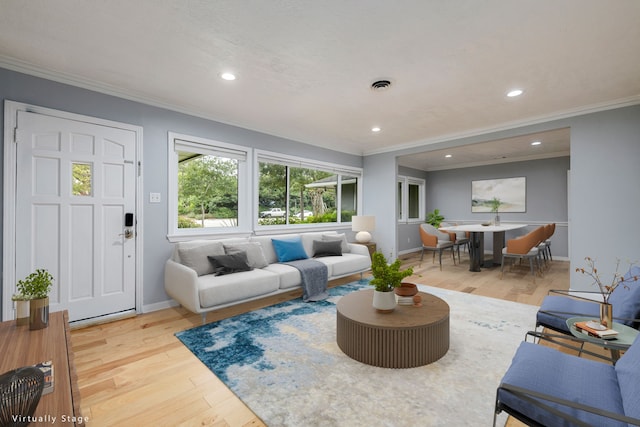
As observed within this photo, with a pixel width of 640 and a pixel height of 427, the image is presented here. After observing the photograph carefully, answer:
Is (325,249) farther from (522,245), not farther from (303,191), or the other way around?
(522,245)

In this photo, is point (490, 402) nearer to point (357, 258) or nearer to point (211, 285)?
point (211, 285)

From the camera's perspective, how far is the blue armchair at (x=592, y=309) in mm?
1938

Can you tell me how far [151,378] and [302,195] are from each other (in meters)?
3.81

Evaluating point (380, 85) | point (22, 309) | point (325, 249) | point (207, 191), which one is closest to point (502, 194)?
point (325, 249)

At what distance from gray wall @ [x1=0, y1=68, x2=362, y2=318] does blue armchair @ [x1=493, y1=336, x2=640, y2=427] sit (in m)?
3.57

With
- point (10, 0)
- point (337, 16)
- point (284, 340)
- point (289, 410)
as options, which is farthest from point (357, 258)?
point (10, 0)

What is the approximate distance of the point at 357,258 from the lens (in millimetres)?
4648

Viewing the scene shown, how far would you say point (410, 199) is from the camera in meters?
8.74

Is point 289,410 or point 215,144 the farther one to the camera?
point 215,144

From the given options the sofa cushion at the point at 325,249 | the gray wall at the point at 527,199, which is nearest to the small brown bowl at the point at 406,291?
the sofa cushion at the point at 325,249

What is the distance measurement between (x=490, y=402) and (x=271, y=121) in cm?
399

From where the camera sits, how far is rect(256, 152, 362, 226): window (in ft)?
15.8

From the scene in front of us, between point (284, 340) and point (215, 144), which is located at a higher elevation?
point (215, 144)

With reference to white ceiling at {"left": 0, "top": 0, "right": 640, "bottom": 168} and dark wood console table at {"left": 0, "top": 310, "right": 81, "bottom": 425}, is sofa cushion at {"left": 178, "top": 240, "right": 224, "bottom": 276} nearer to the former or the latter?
dark wood console table at {"left": 0, "top": 310, "right": 81, "bottom": 425}
